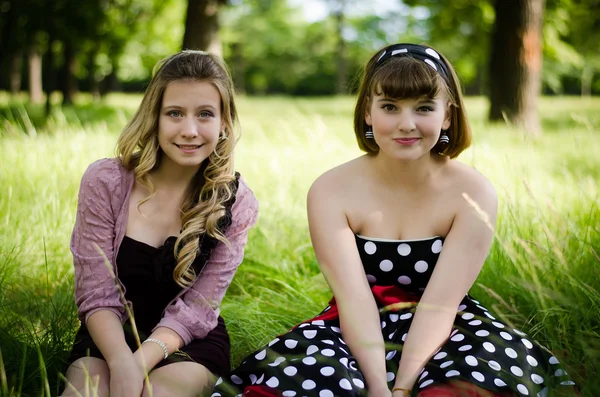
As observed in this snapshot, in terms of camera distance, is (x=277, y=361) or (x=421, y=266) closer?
(x=277, y=361)

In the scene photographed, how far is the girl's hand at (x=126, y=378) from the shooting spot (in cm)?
192

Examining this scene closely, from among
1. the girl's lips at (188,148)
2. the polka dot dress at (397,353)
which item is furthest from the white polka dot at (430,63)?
the girl's lips at (188,148)

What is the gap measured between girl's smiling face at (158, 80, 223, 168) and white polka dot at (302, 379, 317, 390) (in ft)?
3.00

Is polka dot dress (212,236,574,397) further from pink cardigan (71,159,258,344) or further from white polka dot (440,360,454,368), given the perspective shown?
pink cardigan (71,159,258,344)

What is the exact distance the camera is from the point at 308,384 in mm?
1821

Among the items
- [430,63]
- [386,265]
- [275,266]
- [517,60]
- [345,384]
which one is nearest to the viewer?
[345,384]

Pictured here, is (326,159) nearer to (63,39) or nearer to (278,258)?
(278,258)

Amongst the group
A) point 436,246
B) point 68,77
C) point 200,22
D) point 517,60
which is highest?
point 517,60

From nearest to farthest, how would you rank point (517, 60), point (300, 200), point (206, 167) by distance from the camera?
→ point (206, 167)
point (300, 200)
point (517, 60)

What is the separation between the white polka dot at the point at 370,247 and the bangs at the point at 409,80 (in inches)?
21.3

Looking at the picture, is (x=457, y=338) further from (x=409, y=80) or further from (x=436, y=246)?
(x=409, y=80)

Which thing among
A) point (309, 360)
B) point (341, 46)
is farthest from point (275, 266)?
point (341, 46)

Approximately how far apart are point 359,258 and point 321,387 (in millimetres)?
540

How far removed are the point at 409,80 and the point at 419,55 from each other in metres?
0.13
